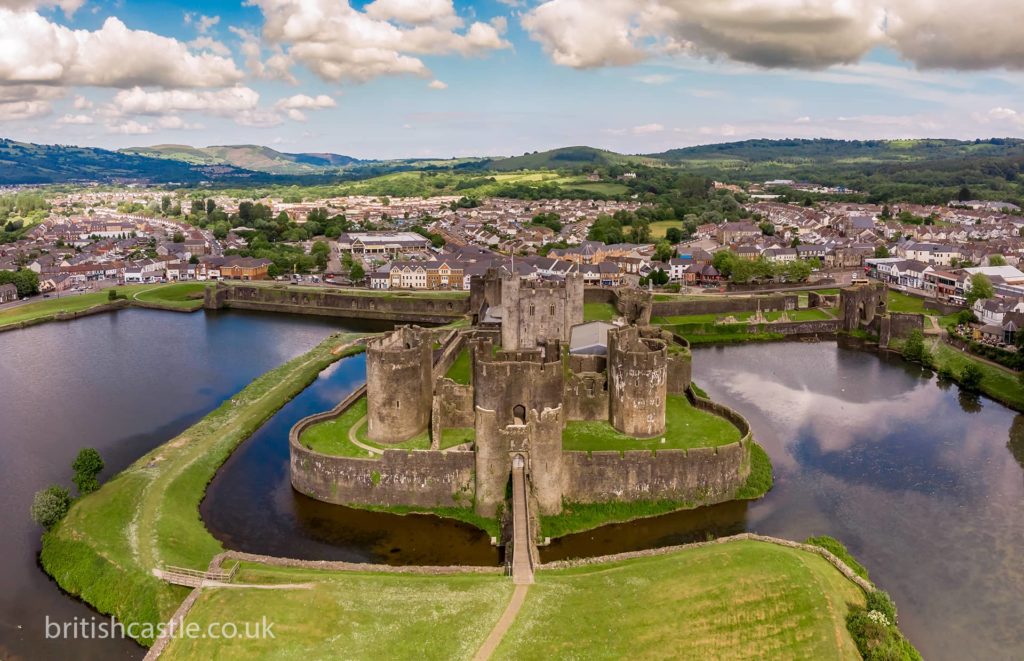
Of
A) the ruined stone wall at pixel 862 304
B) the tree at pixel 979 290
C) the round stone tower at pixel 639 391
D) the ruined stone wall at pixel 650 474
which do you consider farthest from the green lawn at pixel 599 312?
the tree at pixel 979 290

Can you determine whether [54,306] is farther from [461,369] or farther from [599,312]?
[461,369]

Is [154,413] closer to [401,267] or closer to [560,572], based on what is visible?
[560,572]

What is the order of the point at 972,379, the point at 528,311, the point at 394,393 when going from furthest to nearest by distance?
the point at 972,379, the point at 528,311, the point at 394,393

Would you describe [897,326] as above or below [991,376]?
above

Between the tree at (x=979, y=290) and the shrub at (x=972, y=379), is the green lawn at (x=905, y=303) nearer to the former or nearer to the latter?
the tree at (x=979, y=290)

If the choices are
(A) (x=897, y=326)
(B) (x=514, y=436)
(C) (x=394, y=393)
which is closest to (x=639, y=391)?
(B) (x=514, y=436)

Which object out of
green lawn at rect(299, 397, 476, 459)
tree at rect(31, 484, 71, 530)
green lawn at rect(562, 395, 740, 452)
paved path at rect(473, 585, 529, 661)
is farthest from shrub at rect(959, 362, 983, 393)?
tree at rect(31, 484, 71, 530)

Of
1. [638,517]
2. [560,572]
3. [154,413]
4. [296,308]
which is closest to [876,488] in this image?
[638,517]
